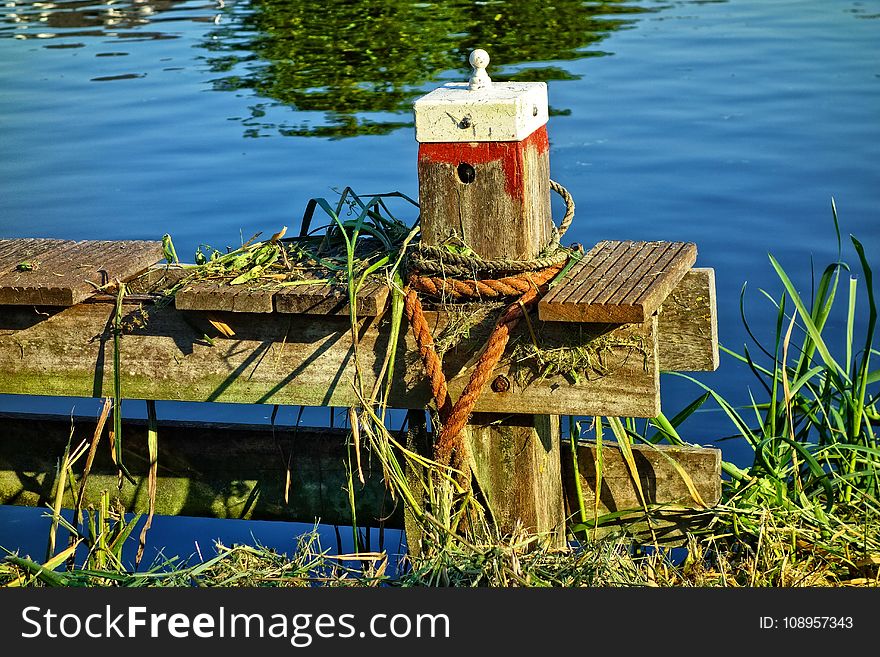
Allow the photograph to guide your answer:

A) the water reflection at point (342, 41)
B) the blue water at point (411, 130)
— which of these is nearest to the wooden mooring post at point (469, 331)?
the blue water at point (411, 130)

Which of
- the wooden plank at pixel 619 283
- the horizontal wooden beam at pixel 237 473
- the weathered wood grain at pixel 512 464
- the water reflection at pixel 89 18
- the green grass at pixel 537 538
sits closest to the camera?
the wooden plank at pixel 619 283

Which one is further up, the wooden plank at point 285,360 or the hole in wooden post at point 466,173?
the hole in wooden post at point 466,173

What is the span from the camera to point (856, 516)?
4.05 m

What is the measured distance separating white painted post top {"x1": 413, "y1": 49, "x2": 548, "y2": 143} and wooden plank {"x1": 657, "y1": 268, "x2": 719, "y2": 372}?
0.67 metres

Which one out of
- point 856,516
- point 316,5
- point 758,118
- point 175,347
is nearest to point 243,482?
point 175,347

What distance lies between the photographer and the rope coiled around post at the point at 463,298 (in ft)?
11.1

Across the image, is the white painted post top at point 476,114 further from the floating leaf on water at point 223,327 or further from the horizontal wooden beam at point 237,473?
the horizontal wooden beam at point 237,473

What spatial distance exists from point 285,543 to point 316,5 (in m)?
14.1

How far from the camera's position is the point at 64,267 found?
3869 millimetres

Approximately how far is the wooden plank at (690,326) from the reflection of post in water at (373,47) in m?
7.60

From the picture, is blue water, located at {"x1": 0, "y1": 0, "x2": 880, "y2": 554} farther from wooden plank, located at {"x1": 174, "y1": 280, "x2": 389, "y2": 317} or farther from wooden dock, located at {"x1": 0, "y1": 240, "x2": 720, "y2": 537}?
wooden plank, located at {"x1": 174, "y1": 280, "x2": 389, "y2": 317}

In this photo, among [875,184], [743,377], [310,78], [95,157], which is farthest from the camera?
[310,78]

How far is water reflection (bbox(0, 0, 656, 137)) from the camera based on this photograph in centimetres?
1229

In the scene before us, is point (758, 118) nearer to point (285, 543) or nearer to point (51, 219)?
point (51, 219)
